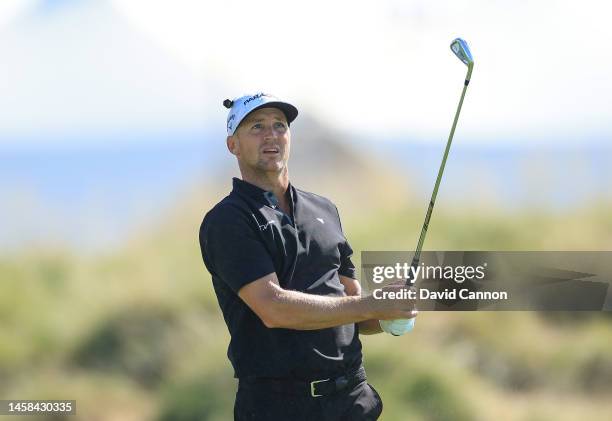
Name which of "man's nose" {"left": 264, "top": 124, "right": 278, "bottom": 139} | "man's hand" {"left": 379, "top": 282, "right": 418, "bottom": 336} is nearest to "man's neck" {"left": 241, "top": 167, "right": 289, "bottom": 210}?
"man's nose" {"left": 264, "top": 124, "right": 278, "bottom": 139}

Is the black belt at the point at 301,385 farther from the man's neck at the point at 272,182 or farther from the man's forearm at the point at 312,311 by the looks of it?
the man's neck at the point at 272,182

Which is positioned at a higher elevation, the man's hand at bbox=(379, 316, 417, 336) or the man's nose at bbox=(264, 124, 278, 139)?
the man's nose at bbox=(264, 124, 278, 139)

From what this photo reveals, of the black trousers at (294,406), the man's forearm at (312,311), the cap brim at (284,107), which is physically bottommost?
the black trousers at (294,406)

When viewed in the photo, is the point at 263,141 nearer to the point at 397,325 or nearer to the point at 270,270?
the point at 270,270

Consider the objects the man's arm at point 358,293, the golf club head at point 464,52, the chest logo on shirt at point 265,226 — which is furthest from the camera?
the man's arm at point 358,293

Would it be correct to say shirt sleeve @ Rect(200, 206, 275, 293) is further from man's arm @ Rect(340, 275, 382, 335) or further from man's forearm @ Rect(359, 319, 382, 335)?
man's forearm @ Rect(359, 319, 382, 335)

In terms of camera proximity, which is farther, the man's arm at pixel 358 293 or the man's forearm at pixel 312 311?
the man's arm at pixel 358 293

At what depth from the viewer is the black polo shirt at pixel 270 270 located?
10.4 feet

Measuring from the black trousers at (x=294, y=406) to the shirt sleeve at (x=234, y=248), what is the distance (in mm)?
370

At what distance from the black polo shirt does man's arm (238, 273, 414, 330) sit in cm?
5

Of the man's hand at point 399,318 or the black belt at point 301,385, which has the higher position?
the man's hand at point 399,318

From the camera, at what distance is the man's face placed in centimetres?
338

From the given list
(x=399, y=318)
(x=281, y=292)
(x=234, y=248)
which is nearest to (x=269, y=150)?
(x=234, y=248)

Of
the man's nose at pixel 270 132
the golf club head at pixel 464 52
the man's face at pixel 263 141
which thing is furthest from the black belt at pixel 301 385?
the golf club head at pixel 464 52
